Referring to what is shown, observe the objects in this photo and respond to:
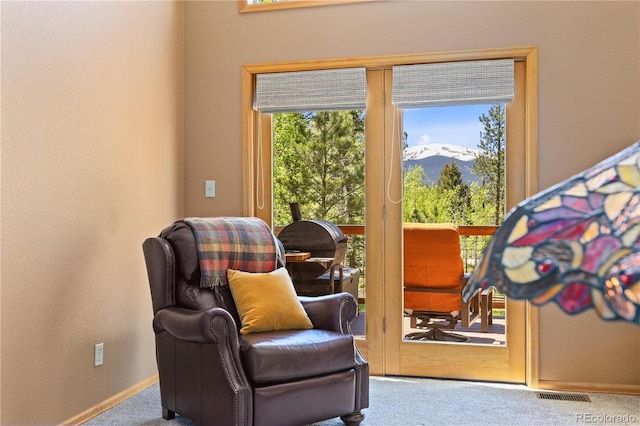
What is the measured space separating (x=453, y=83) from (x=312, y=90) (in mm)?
906

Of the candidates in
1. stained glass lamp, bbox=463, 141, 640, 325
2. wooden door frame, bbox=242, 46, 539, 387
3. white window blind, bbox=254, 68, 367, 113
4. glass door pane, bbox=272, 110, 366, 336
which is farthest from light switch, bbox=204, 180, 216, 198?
stained glass lamp, bbox=463, 141, 640, 325

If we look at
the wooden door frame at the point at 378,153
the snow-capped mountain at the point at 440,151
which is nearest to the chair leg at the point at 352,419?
the wooden door frame at the point at 378,153

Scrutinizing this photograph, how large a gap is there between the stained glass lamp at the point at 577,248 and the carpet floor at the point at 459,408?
2615mm

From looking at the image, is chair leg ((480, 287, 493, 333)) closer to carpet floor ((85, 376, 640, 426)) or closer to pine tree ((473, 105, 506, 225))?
carpet floor ((85, 376, 640, 426))

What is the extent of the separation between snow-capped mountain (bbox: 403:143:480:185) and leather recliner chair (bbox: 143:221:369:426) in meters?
1.14

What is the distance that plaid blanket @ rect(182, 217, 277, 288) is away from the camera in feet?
9.70

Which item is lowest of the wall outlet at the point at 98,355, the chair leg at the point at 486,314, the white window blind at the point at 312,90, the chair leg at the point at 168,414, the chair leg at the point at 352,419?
the chair leg at the point at 168,414

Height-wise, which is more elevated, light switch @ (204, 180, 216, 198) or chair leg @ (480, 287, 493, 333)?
light switch @ (204, 180, 216, 198)

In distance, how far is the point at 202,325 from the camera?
248 cm

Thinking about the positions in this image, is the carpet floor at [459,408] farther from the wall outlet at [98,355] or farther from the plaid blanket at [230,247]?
the plaid blanket at [230,247]

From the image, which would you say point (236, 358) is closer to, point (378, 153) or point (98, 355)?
point (98, 355)

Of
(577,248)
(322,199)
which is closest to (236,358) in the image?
(322,199)

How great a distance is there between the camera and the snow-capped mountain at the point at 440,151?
143 inches

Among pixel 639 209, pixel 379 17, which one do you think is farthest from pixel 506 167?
pixel 639 209
